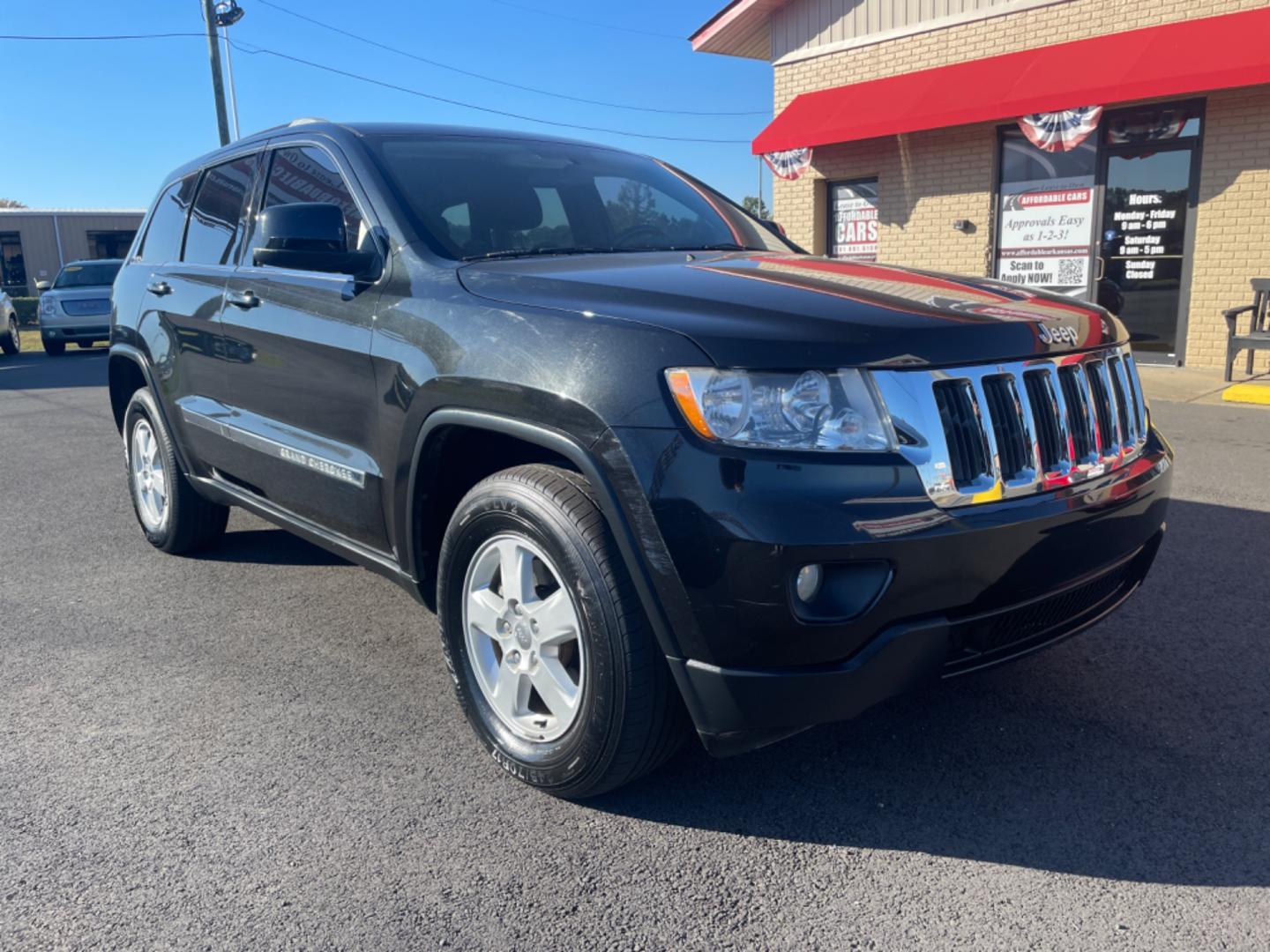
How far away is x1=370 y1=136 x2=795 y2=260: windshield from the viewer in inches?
131

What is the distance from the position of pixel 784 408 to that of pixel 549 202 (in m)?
1.72

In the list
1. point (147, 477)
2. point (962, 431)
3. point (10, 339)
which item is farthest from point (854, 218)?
→ point (10, 339)

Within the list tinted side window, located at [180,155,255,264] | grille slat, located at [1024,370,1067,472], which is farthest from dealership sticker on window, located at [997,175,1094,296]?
grille slat, located at [1024,370,1067,472]

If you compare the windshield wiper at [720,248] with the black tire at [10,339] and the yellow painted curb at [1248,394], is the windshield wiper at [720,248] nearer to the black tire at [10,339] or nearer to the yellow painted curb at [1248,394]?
the yellow painted curb at [1248,394]

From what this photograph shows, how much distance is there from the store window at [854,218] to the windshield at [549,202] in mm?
10718

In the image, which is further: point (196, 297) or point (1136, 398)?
point (196, 297)

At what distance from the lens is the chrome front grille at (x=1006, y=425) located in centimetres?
229

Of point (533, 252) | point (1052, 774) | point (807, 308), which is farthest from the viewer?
point (533, 252)

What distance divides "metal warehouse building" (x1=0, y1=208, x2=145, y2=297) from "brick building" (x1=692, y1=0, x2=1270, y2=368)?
3182cm

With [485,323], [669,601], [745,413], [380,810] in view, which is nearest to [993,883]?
[669,601]

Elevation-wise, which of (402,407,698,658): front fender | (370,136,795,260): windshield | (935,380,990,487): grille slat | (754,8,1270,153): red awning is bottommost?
(402,407,698,658): front fender

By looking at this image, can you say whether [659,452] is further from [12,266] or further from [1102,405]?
[12,266]

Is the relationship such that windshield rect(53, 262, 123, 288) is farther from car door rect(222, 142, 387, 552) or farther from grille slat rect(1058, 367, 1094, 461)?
grille slat rect(1058, 367, 1094, 461)

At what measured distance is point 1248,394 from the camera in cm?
923
